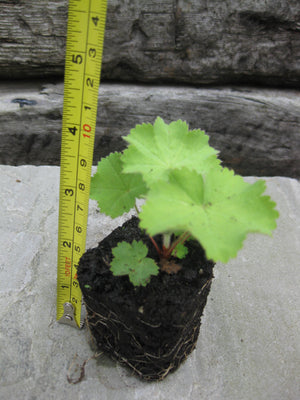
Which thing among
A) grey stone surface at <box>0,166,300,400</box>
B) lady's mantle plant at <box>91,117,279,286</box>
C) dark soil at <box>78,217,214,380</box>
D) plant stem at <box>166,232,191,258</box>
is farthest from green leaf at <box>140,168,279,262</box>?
grey stone surface at <box>0,166,300,400</box>

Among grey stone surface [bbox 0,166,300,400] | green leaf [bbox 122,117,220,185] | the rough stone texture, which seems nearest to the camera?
green leaf [bbox 122,117,220,185]

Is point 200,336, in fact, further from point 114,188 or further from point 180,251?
point 114,188

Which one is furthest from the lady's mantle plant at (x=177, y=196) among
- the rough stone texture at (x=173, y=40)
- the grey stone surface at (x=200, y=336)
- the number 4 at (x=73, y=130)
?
Result: the rough stone texture at (x=173, y=40)

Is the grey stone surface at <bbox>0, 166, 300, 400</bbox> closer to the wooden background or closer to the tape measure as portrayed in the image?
the tape measure

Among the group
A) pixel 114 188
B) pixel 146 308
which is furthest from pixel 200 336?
pixel 114 188

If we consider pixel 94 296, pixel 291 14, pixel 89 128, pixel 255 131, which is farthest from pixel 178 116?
pixel 94 296

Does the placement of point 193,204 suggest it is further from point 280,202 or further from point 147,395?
point 280,202
